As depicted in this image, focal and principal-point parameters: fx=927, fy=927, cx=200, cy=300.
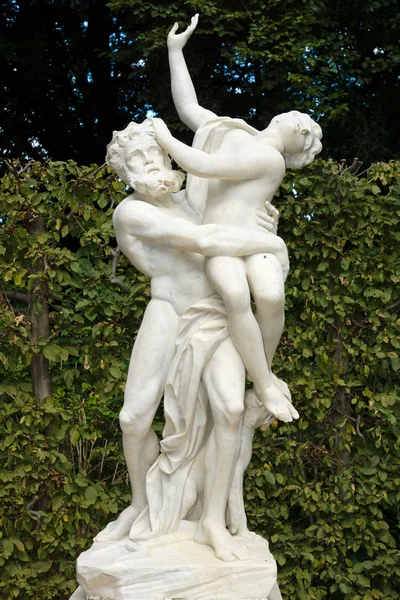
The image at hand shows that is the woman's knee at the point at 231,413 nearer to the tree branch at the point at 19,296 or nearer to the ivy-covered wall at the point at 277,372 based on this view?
the ivy-covered wall at the point at 277,372

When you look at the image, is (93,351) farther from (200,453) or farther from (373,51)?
(373,51)

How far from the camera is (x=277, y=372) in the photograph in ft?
19.7

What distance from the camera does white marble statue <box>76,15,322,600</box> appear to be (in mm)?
4137

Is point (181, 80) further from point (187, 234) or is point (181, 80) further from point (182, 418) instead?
point (182, 418)

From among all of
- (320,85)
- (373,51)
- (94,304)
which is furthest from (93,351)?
(373,51)

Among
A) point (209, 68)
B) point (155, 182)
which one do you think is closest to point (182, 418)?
point (155, 182)

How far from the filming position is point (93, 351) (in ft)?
19.1

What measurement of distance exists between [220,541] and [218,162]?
Answer: 1687 millimetres

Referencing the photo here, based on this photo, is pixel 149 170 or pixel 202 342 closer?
pixel 202 342

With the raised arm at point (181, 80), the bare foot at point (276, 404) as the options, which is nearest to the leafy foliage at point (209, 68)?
the raised arm at point (181, 80)

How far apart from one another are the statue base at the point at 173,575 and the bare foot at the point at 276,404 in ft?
2.14

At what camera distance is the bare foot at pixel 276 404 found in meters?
4.30

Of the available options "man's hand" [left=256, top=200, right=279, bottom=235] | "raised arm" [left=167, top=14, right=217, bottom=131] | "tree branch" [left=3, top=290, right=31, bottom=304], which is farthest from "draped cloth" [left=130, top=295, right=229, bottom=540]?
"tree branch" [left=3, top=290, right=31, bottom=304]

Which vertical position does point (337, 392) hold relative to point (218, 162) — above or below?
below
